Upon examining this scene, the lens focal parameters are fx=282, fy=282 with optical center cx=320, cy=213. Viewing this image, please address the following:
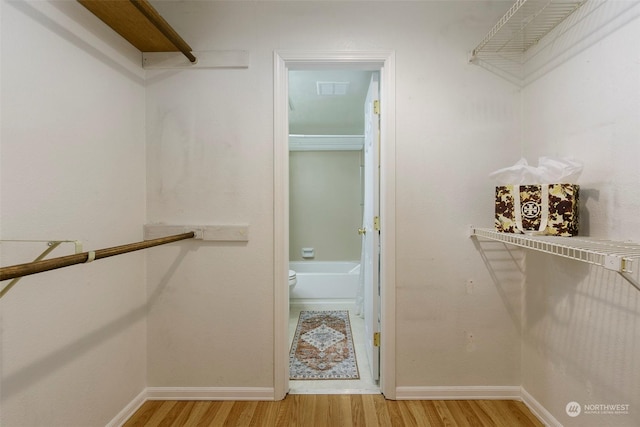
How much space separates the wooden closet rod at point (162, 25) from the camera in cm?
124

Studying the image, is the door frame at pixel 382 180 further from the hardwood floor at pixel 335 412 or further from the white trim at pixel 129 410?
the white trim at pixel 129 410

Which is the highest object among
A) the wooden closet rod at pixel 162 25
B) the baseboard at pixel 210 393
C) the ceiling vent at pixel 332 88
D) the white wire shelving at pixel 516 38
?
the ceiling vent at pixel 332 88

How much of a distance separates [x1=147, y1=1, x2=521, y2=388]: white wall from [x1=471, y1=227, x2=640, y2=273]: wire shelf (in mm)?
392

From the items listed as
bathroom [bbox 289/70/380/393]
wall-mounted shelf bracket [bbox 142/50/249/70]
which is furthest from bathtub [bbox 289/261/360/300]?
wall-mounted shelf bracket [bbox 142/50/249/70]

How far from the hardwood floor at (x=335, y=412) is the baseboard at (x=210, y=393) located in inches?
1.1

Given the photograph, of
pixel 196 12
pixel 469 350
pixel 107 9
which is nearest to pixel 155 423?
pixel 469 350

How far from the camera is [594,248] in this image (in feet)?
3.20

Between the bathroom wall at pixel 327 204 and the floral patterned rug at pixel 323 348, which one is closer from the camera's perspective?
the floral patterned rug at pixel 323 348

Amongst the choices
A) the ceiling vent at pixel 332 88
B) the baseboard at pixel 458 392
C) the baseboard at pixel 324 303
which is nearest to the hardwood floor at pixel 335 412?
the baseboard at pixel 458 392

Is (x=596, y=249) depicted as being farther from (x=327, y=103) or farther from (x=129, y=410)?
(x=327, y=103)

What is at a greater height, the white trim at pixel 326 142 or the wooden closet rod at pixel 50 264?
the white trim at pixel 326 142

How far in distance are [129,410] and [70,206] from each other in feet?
3.89

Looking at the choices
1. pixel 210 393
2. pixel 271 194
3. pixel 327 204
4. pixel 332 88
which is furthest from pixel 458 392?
pixel 327 204

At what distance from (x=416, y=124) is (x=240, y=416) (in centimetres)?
197
